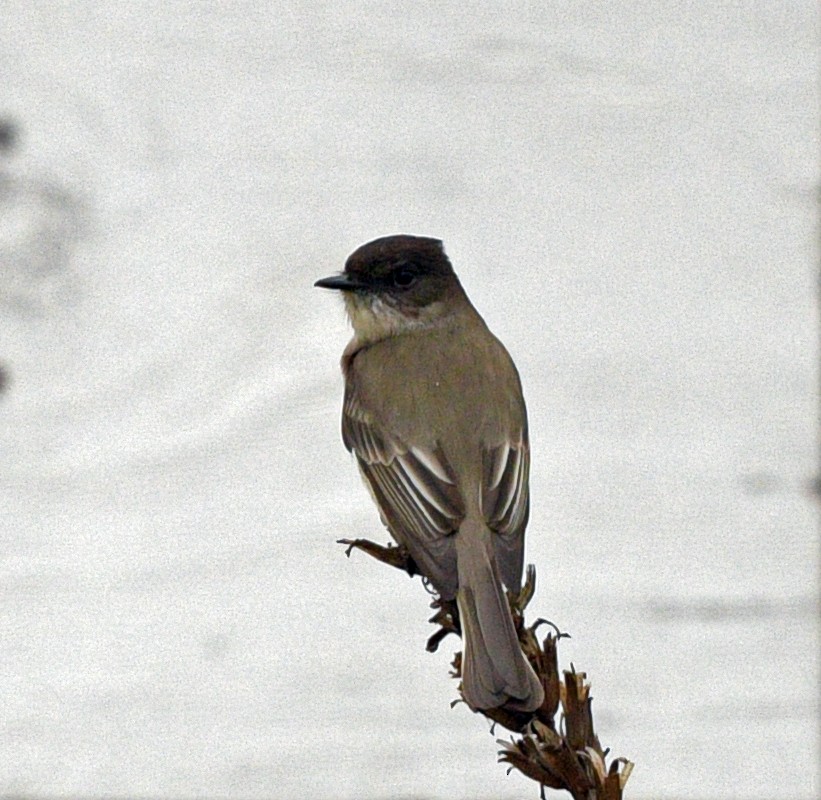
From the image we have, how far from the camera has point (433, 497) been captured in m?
2.28

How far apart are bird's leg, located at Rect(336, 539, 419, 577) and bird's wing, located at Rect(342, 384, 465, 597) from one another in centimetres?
1

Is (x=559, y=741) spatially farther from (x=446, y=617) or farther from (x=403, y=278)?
(x=403, y=278)

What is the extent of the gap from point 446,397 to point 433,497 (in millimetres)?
299

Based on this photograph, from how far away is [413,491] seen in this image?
2314mm

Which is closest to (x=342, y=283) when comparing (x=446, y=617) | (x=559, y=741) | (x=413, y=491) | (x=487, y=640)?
(x=413, y=491)

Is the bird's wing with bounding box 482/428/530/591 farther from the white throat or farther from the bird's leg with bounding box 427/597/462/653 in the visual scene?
the white throat

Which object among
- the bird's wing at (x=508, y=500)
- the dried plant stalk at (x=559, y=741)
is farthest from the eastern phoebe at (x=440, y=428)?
the dried plant stalk at (x=559, y=741)

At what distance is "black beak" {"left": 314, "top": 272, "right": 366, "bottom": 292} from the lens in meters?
2.38

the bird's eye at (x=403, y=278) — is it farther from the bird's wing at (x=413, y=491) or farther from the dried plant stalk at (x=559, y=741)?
the dried plant stalk at (x=559, y=741)

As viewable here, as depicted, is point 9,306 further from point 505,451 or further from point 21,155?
point 505,451

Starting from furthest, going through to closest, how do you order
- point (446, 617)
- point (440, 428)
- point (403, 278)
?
1. point (403, 278)
2. point (440, 428)
3. point (446, 617)

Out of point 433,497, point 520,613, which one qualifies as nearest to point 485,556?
point 433,497

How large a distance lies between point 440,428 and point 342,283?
301mm

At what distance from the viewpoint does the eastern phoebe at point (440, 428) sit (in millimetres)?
1974
